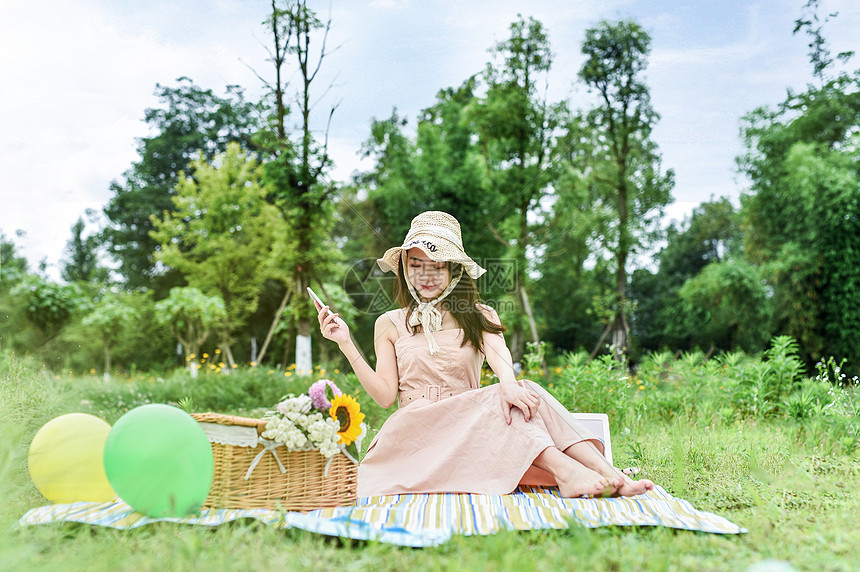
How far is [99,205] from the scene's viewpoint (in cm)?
1897

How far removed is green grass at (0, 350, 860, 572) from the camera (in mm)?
1562

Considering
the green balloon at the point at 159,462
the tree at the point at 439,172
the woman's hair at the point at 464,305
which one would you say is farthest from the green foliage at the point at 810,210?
the green balloon at the point at 159,462

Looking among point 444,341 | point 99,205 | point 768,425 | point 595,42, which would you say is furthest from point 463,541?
point 99,205

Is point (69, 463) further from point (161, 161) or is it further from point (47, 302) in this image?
point (161, 161)

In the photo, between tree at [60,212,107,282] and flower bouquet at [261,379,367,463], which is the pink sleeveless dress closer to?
flower bouquet at [261,379,367,463]

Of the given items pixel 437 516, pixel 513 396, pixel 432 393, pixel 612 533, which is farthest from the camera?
pixel 432 393

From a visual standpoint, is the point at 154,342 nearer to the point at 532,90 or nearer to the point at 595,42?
the point at 532,90

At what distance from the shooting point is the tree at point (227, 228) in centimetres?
1280

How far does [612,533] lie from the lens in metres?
1.88

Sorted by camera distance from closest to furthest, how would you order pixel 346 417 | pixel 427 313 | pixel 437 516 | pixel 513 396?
1. pixel 437 516
2. pixel 346 417
3. pixel 513 396
4. pixel 427 313

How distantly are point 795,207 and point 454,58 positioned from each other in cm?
836

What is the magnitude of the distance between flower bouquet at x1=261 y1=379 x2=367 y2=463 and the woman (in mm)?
305

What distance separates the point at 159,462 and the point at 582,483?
62.4 inches

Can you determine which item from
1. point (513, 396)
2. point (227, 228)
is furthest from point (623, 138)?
point (513, 396)
